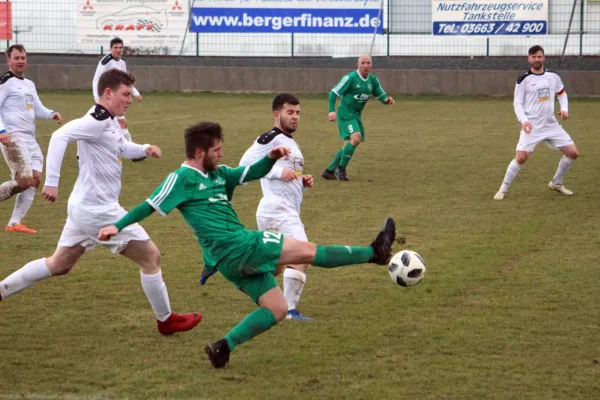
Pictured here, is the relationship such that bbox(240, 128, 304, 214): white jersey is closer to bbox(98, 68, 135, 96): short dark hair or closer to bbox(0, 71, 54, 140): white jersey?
bbox(98, 68, 135, 96): short dark hair

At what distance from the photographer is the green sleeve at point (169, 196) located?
6.44m

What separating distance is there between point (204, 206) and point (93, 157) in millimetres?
1212

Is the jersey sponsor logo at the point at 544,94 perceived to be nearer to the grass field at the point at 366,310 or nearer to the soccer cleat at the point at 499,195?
the grass field at the point at 366,310

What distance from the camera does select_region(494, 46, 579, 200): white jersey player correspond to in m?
14.0

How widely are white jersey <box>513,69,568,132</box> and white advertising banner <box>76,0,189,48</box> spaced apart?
60.9 feet

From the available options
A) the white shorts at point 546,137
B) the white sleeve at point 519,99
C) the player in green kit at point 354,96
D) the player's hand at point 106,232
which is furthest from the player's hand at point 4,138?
the white shorts at point 546,137

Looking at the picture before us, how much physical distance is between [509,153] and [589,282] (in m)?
9.56

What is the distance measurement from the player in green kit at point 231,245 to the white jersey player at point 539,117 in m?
7.81

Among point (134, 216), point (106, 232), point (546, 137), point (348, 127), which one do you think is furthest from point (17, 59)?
point (546, 137)

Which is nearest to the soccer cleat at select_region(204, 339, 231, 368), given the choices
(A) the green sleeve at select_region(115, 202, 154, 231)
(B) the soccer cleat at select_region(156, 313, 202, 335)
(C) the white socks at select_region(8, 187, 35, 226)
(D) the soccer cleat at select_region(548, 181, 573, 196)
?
(B) the soccer cleat at select_region(156, 313, 202, 335)

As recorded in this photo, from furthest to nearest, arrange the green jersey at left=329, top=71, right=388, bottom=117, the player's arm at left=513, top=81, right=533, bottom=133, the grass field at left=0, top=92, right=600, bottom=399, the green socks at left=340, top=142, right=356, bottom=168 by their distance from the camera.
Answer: the green jersey at left=329, top=71, right=388, bottom=117, the green socks at left=340, top=142, right=356, bottom=168, the player's arm at left=513, top=81, right=533, bottom=133, the grass field at left=0, top=92, right=600, bottom=399

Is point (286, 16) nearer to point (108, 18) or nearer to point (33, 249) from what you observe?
point (108, 18)

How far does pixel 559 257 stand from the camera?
33.2 ft

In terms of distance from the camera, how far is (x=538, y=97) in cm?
1416
